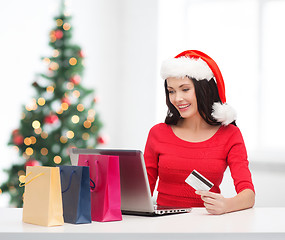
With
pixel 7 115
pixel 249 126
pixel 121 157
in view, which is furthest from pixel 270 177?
pixel 121 157

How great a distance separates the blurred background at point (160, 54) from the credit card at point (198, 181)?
2.49 metres

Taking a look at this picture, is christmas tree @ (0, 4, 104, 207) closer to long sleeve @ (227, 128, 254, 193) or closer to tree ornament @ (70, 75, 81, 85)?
tree ornament @ (70, 75, 81, 85)

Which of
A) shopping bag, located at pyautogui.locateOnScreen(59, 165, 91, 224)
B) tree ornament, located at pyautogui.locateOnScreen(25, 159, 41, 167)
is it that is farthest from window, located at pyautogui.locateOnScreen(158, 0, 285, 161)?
shopping bag, located at pyautogui.locateOnScreen(59, 165, 91, 224)

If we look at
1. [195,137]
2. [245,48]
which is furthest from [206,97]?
[245,48]

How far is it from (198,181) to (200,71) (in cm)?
65

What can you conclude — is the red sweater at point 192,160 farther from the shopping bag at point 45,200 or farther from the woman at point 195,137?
the shopping bag at point 45,200

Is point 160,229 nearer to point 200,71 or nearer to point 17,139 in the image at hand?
point 200,71

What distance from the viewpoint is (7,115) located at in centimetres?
356

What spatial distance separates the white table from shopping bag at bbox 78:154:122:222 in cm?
4

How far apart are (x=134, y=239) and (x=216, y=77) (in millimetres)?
1074

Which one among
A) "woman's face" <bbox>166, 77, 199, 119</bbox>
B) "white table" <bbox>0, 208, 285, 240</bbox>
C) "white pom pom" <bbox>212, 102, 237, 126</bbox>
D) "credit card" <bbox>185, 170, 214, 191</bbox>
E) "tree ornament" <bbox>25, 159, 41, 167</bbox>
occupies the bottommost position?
"tree ornament" <bbox>25, 159, 41, 167</bbox>

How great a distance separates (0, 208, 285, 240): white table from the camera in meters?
1.19

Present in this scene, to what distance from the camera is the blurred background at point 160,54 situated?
151 inches

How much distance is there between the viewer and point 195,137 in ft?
6.88
